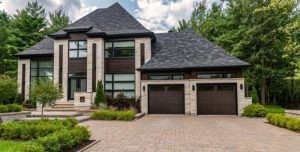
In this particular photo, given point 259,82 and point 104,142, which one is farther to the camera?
point 259,82

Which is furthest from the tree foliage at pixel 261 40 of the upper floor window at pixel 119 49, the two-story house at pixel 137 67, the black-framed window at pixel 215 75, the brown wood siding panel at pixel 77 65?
the brown wood siding panel at pixel 77 65

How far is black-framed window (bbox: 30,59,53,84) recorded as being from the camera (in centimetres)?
2438

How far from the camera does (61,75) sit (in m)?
22.8

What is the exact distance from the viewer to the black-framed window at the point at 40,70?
24.4 m

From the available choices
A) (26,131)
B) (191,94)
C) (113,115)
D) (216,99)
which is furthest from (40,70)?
(26,131)

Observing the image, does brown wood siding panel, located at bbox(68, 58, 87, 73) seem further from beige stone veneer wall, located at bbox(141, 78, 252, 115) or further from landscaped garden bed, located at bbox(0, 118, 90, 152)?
landscaped garden bed, located at bbox(0, 118, 90, 152)

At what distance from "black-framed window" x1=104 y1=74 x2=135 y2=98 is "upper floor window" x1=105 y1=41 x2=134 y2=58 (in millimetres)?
1651

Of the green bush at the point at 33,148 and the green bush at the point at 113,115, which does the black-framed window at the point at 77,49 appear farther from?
the green bush at the point at 33,148

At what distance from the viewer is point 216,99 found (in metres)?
20.0

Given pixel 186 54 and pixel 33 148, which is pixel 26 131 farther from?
pixel 186 54

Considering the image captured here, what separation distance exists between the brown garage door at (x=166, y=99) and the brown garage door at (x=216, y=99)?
1409mm

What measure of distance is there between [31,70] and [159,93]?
1186cm

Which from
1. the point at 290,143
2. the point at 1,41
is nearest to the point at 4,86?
the point at 290,143

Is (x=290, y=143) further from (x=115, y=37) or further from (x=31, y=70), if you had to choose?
(x=31, y=70)
